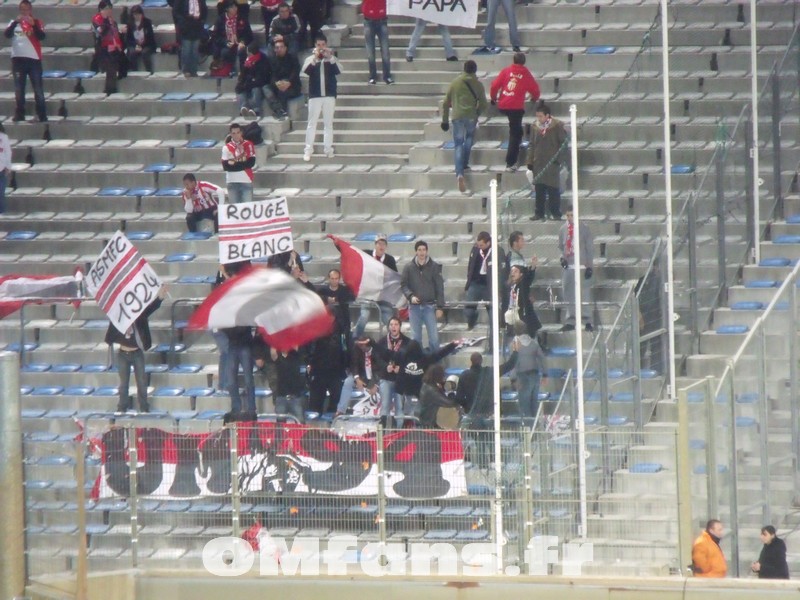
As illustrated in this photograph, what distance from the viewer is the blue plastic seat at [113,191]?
26.6m

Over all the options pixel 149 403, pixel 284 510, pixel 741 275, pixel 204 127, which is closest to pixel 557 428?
pixel 284 510

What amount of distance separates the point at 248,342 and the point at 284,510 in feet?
16.8

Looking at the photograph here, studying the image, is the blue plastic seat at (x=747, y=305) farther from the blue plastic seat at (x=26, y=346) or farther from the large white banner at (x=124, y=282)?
the blue plastic seat at (x=26, y=346)

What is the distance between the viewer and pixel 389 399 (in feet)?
70.3

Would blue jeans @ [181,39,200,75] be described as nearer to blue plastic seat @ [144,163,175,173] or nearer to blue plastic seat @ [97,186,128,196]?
blue plastic seat @ [144,163,175,173]

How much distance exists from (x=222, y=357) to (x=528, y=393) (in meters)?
4.74

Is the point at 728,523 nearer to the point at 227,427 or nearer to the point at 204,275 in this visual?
the point at 227,427

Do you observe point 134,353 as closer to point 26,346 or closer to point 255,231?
point 255,231

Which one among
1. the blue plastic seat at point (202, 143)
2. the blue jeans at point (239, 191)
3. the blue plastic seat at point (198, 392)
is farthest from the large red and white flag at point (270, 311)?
the blue plastic seat at point (202, 143)

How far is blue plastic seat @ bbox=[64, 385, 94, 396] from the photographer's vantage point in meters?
23.3

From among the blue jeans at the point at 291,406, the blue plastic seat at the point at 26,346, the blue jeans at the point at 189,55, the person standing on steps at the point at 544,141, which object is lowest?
the blue jeans at the point at 291,406

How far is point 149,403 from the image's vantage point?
22.9 meters

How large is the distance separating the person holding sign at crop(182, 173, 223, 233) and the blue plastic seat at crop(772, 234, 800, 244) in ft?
25.5

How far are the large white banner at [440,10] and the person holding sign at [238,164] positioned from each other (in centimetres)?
291
